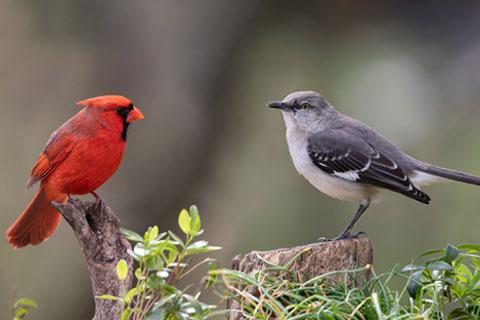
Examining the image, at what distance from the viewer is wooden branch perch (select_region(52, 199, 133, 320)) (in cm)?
360

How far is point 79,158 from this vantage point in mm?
4168

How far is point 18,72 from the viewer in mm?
8102

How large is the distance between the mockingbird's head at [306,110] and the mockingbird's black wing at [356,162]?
10 centimetres

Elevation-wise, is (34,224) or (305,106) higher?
(305,106)

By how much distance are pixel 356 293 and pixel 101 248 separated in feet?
3.62

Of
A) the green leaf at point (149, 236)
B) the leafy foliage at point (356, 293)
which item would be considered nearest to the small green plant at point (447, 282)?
the leafy foliage at point (356, 293)

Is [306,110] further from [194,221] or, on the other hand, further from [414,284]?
[194,221]

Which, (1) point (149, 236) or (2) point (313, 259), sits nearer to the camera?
(1) point (149, 236)

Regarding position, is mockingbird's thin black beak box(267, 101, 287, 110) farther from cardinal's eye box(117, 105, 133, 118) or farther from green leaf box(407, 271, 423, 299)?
green leaf box(407, 271, 423, 299)

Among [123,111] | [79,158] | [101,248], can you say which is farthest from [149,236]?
[123,111]

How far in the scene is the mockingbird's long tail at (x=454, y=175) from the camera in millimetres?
4859

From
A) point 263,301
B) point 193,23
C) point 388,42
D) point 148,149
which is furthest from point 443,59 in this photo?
point 263,301

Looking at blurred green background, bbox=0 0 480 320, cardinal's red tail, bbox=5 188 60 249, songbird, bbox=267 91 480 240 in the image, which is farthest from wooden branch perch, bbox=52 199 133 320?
blurred green background, bbox=0 0 480 320

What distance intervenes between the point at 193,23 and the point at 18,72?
179 cm
